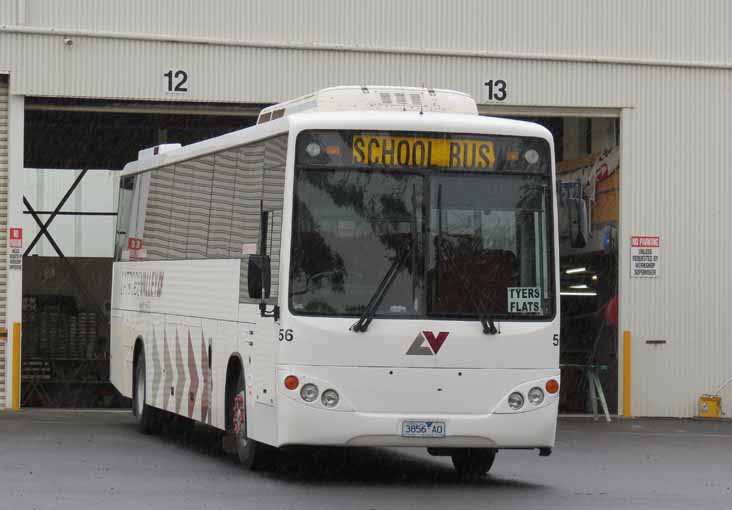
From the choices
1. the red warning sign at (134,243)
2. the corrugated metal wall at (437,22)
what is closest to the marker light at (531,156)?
the red warning sign at (134,243)

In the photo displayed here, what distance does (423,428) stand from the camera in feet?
45.8

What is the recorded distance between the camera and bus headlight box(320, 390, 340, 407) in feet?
45.6

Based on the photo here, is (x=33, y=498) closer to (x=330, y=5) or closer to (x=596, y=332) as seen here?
(x=330, y=5)

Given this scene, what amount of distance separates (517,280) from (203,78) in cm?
1073

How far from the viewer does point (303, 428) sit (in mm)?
13859

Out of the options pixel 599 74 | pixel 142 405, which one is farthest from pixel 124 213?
pixel 599 74

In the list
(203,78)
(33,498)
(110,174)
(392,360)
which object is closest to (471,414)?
(392,360)

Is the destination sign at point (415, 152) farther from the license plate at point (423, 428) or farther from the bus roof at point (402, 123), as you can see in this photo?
the license plate at point (423, 428)

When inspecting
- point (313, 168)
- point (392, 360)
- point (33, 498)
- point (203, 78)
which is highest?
point (203, 78)

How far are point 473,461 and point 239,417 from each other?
2.19m

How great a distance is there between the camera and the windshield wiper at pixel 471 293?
46.6 feet

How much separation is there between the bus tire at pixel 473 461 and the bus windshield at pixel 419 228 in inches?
65.2

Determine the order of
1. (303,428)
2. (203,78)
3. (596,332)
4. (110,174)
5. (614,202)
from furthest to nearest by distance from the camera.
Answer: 1. (110,174)
2. (596,332)
3. (614,202)
4. (203,78)
5. (303,428)

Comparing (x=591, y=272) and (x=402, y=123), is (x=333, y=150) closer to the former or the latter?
(x=402, y=123)
